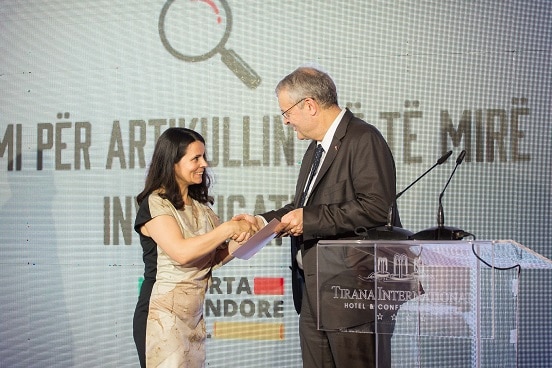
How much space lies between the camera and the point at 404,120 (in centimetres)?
425

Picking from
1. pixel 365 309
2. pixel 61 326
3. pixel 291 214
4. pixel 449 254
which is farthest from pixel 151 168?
pixel 61 326

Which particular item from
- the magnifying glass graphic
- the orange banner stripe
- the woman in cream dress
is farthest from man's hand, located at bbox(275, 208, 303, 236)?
the magnifying glass graphic

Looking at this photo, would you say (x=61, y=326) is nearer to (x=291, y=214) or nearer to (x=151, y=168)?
(x=151, y=168)

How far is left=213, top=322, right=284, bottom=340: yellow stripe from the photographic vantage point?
4281 millimetres

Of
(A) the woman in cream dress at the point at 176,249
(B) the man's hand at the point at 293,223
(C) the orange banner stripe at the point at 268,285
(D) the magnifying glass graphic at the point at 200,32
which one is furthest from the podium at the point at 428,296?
(D) the magnifying glass graphic at the point at 200,32

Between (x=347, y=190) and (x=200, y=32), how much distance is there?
6.23 feet

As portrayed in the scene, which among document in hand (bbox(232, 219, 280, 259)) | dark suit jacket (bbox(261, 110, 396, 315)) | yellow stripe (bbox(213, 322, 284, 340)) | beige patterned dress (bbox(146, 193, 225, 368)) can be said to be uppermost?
dark suit jacket (bbox(261, 110, 396, 315))

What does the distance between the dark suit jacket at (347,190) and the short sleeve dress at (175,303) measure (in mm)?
409

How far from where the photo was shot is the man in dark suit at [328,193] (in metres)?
2.84

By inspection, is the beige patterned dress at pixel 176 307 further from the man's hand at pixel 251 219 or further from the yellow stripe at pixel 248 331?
the yellow stripe at pixel 248 331

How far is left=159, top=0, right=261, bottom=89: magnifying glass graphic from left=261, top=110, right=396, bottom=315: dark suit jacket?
4.83 feet

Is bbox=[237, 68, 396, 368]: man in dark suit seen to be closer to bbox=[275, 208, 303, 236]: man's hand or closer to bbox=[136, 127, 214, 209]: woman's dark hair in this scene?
bbox=[275, 208, 303, 236]: man's hand

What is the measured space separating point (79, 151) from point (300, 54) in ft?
4.82

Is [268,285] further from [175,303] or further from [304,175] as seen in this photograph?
[175,303]
